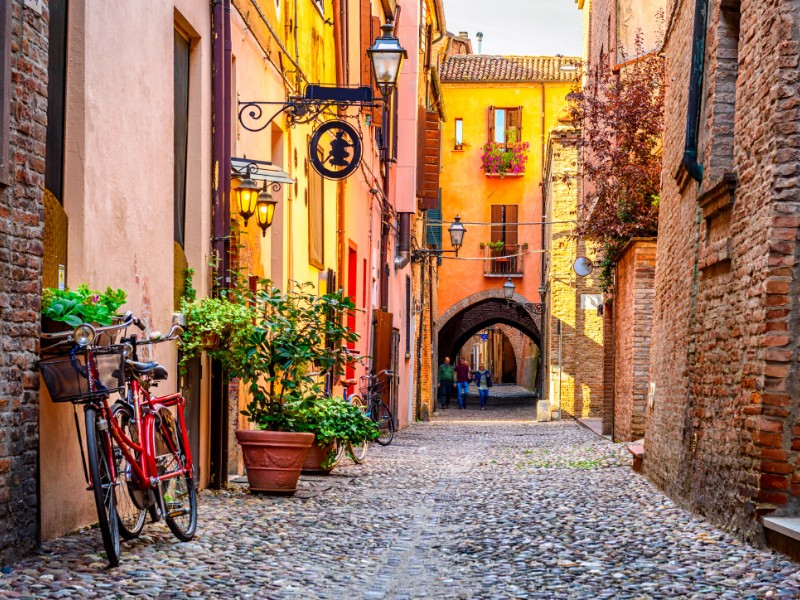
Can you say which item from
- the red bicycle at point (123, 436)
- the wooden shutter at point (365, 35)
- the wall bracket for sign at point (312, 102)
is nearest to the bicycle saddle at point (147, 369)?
the red bicycle at point (123, 436)

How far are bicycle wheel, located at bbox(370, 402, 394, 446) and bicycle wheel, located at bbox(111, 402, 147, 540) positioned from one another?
11030mm

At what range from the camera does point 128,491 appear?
610 centimetres

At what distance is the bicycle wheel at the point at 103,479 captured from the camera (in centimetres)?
546

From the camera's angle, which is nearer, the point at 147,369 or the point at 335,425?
the point at 147,369

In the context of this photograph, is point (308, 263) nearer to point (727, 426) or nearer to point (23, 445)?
point (727, 426)

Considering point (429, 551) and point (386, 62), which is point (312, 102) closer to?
point (386, 62)

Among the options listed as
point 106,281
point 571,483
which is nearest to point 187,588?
point 106,281

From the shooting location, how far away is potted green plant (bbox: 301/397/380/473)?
33.0 ft

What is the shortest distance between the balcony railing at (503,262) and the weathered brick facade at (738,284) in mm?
26268

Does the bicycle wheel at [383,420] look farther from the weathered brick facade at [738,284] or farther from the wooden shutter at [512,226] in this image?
the wooden shutter at [512,226]

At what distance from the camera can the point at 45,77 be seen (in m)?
6.04

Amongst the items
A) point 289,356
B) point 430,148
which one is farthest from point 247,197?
point 430,148

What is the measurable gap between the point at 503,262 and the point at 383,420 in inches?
812

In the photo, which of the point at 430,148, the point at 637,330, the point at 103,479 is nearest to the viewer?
the point at 103,479
